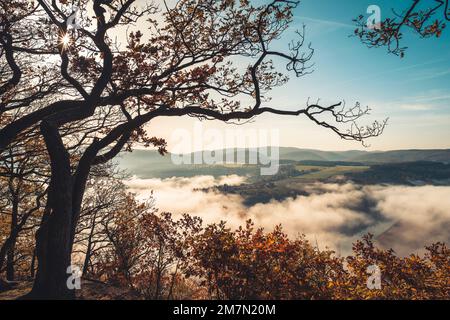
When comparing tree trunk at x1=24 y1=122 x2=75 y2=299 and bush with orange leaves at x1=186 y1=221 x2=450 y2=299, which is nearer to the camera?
tree trunk at x1=24 y1=122 x2=75 y2=299

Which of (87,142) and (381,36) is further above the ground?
(381,36)

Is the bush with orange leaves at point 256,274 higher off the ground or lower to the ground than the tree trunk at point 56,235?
lower

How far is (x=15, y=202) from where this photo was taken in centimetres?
1853

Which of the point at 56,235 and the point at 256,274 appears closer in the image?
the point at 56,235

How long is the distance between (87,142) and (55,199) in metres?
6.85

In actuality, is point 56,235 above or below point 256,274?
above

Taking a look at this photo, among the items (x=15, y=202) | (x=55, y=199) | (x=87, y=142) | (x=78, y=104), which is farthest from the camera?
(x=15, y=202)

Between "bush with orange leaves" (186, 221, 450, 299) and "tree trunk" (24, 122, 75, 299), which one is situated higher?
"tree trunk" (24, 122, 75, 299)

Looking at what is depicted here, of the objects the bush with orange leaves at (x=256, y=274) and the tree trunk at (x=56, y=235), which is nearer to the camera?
the tree trunk at (x=56, y=235)
